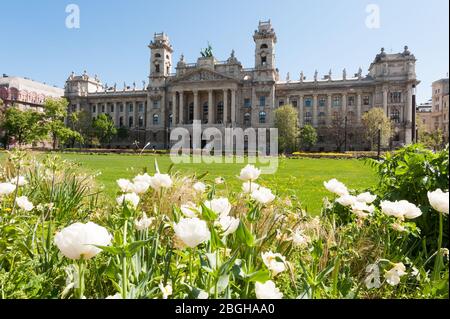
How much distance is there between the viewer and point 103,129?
55.9 metres

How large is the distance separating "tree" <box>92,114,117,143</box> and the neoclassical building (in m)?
4.33

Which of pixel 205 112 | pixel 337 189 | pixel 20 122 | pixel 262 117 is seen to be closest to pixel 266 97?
pixel 262 117

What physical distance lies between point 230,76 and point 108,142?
1001 inches

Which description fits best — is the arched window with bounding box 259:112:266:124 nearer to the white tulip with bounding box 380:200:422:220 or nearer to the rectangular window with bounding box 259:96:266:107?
→ the rectangular window with bounding box 259:96:266:107

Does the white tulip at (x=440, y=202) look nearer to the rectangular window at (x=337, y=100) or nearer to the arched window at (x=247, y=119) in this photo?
the arched window at (x=247, y=119)

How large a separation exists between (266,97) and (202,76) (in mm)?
12259

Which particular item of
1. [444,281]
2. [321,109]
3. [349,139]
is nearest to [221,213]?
[444,281]

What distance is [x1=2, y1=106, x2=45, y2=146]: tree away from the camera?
37.6 m

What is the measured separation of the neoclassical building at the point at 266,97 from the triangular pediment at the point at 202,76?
52 mm

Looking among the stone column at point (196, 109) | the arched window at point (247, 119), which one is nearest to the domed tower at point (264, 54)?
the arched window at point (247, 119)

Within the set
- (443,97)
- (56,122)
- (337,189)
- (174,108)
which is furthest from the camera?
(174,108)

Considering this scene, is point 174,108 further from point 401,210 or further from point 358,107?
point 401,210

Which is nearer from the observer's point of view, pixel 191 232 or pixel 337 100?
pixel 191 232

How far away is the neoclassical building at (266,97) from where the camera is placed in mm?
51875
